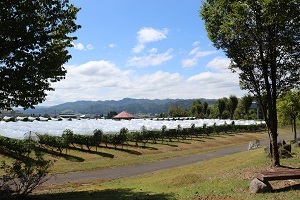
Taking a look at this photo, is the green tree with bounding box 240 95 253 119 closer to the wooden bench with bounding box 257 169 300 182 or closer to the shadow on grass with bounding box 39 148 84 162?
the shadow on grass with bounding box 39 148 84 162

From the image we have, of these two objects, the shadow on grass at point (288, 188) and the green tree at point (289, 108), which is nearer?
the shadow on grass at point (288, 188)

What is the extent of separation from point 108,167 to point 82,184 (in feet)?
28.2

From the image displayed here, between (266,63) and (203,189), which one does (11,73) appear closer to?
(203,189)

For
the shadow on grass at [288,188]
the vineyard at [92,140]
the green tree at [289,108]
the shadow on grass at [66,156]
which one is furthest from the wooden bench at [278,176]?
the green tree at [289,108]

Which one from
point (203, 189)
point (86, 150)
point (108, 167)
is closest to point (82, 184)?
point (108, 167)

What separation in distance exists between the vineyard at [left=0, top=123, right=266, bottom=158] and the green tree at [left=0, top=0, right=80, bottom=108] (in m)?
16.7

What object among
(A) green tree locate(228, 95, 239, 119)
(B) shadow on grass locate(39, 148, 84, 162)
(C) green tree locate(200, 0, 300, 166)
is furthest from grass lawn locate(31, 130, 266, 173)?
(A) green tree locate(228, 95, 239, 119)

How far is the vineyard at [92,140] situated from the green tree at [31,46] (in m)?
16.7

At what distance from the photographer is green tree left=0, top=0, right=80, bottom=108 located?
11984 mm

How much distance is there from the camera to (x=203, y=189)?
1337 cm

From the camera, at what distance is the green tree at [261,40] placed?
1354cm

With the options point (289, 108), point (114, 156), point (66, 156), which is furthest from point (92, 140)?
point (289, 108)

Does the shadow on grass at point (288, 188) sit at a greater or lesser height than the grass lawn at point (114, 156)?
greater

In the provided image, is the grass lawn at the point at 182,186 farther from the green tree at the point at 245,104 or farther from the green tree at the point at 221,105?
the green tree at the point at 221,105
